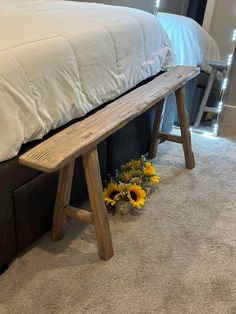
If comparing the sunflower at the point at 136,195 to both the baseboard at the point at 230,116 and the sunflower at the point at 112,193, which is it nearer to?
the sunflower at the point at 112,193

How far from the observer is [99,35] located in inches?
61.7

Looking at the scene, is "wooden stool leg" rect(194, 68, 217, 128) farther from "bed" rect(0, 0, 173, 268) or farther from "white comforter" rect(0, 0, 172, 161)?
"bed" rect(0, 0, 173, 268)

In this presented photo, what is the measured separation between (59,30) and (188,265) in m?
1.08

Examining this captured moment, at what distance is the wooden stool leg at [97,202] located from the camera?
1.28m

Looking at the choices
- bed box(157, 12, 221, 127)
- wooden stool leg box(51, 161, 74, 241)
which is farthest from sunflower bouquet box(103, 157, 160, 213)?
bed box(157, 12, 221, 127)

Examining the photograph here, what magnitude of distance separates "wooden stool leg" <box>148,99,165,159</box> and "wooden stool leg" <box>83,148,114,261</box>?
886mm

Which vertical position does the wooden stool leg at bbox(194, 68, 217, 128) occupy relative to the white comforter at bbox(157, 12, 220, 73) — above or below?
below

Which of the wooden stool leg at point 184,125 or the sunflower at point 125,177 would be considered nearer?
the sunflower at point 125,177

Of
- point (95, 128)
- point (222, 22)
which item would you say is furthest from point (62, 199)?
point (222, 22)

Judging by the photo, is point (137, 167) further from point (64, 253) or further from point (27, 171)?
point (27, 171)

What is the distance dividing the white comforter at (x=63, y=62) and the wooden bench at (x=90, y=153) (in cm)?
8

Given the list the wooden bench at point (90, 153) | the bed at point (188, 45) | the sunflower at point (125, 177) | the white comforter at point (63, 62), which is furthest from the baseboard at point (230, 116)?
the sunflower at point (125, 177)

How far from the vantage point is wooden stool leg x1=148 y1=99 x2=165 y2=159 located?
2078 mm

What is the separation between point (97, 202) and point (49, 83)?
0.47 metres
